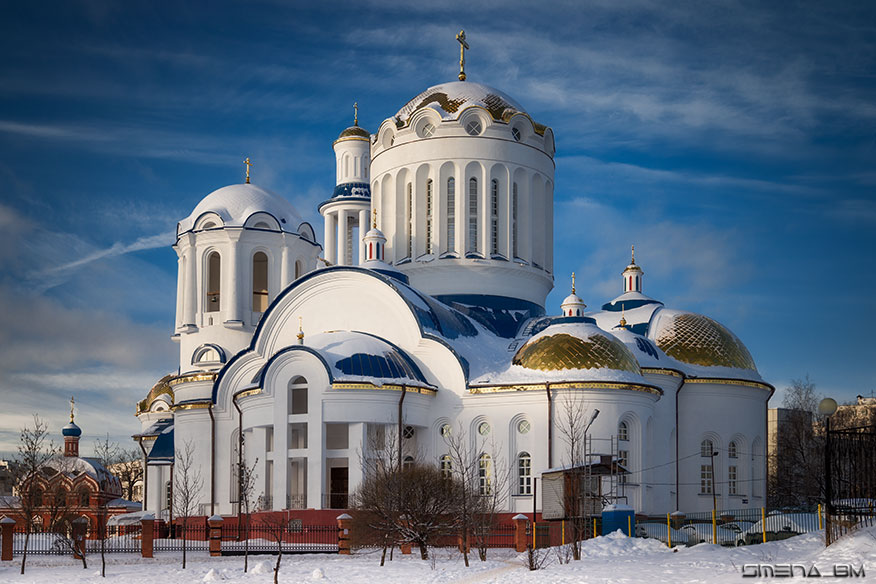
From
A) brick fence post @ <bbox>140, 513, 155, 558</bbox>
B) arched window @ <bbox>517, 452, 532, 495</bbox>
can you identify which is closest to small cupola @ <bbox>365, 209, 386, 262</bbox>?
arched window @ <bbox>517, 452, 532, 495</bbox>

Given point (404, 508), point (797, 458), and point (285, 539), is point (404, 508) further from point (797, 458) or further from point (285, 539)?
point (797, 458)

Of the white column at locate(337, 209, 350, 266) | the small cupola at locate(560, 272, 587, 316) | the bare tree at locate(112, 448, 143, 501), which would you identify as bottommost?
the bare tree at locate(112, 448, 143, 501)

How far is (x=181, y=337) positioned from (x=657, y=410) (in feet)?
45.9

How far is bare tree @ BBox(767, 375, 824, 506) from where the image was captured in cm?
4103

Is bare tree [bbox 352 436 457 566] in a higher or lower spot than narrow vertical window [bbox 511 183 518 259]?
lower

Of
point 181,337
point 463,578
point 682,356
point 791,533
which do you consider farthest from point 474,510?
point 181,337

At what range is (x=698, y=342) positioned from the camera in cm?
3291

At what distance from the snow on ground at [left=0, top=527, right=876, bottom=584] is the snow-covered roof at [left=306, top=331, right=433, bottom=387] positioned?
565 centimetres

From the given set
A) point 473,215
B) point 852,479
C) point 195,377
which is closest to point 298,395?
point 195,377

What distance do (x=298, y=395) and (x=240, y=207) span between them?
28.6ft

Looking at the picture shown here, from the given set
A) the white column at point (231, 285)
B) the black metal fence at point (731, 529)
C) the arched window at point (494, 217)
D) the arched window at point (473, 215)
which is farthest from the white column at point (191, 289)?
the black metal fence at point (731, 529)

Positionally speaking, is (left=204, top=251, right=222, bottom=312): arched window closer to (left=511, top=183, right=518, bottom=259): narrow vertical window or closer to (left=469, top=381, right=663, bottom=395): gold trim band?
(left=511, top=183, right=518, bottom=259): narrow vertical window

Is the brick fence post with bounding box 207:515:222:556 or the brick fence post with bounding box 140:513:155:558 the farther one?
the brick fence post with bounding box 207:515:222:556

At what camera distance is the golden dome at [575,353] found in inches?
1110
